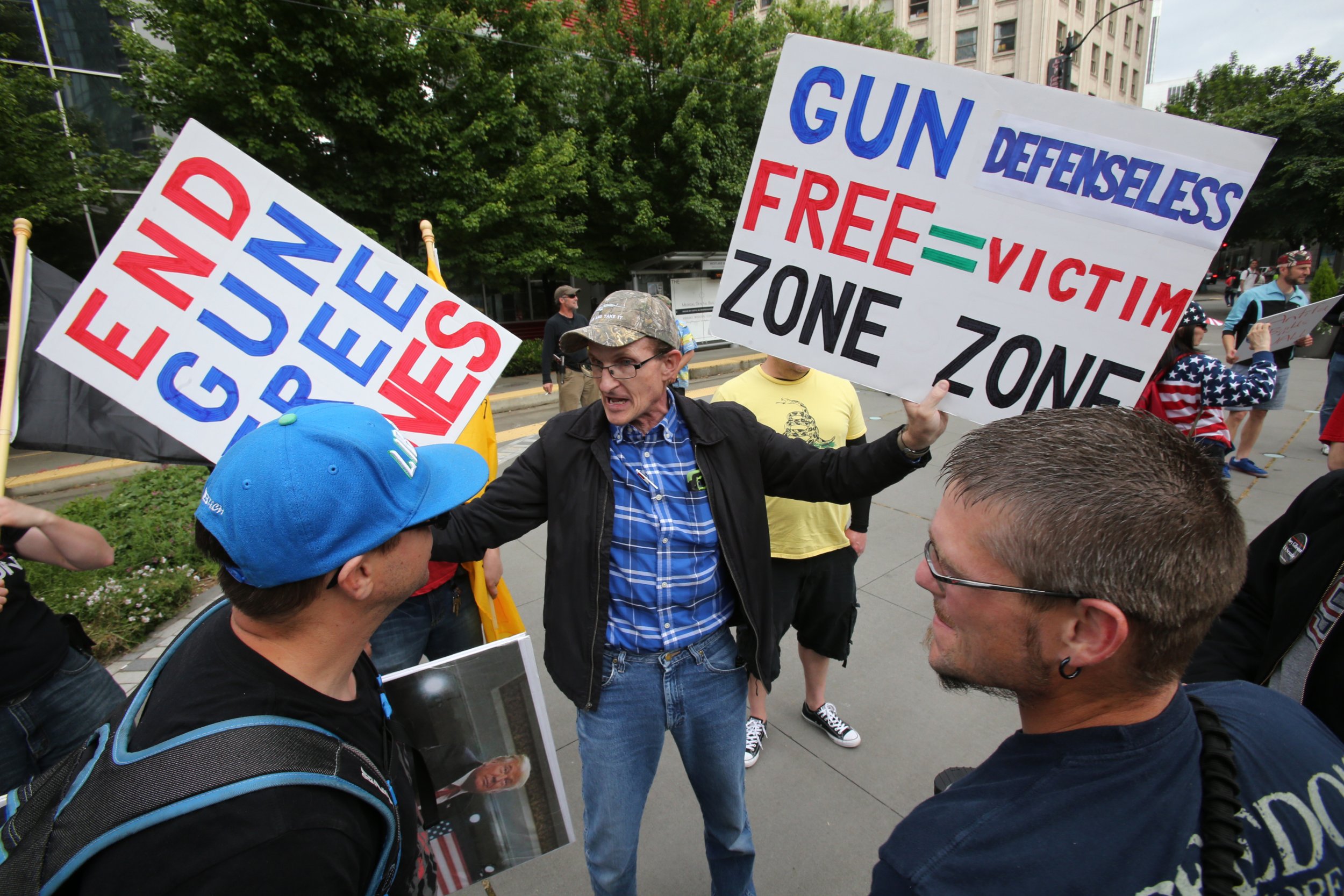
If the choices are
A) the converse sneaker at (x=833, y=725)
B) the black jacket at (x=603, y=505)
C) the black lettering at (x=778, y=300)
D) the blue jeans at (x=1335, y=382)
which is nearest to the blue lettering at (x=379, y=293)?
the black jacket at (x=603, y=505)

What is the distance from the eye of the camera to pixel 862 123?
5.45 feet

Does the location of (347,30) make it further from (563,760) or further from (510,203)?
(563,760)

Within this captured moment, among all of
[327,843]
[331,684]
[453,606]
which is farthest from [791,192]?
[453,606]

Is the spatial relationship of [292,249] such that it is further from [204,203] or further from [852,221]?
[852,221]

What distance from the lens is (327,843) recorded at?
0.86 meters

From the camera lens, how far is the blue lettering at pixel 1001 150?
158 cm

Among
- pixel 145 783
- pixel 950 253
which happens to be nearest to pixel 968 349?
pixel 950 253

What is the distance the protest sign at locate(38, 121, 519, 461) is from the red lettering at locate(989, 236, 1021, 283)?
1694 mm

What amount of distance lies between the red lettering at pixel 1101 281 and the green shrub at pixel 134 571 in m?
3.67

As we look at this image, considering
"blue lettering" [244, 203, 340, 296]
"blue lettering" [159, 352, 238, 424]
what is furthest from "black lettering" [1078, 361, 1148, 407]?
"blue lettering" [159, 352, 238, 424]

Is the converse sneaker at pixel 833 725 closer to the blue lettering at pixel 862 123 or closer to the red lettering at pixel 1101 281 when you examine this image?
the red lettering at pixel 1101 281

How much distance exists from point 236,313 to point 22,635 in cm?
110

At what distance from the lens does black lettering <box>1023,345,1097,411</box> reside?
5.30ft

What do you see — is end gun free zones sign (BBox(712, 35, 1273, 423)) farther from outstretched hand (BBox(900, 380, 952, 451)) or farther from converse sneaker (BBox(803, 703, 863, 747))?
converse sneaker (BBox(803, 703, 863, 747))
